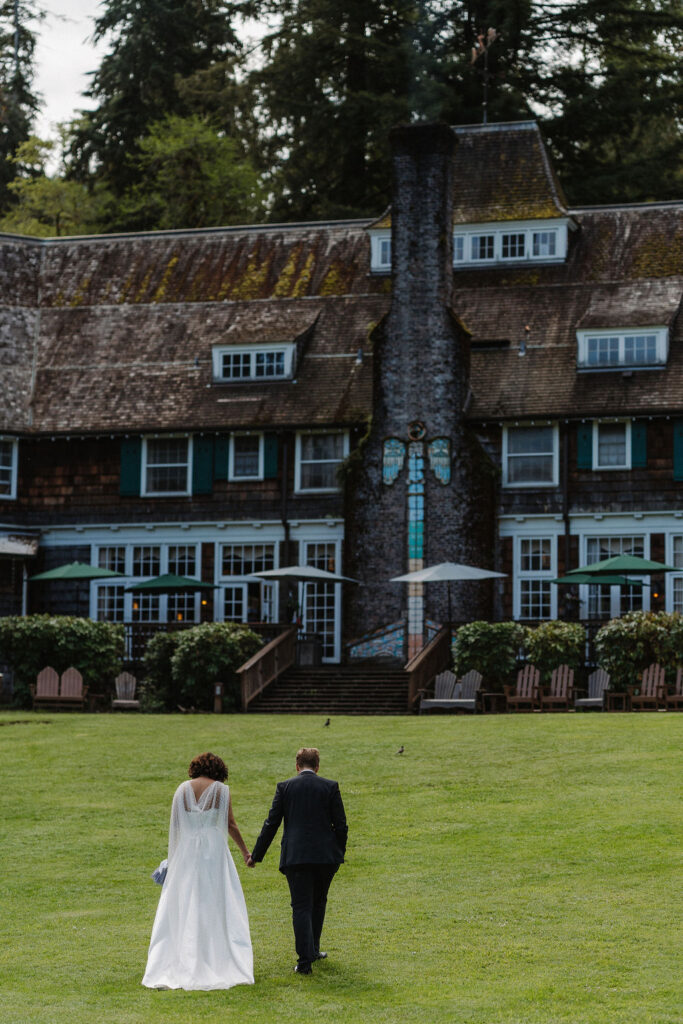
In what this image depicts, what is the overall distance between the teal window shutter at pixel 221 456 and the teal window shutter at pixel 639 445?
355 inches

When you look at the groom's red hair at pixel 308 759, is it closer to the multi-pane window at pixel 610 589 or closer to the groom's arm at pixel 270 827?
the groom's arm at pixel 270 827

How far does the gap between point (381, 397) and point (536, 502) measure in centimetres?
404

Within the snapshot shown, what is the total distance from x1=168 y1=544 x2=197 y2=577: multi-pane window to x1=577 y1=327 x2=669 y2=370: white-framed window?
9509mm

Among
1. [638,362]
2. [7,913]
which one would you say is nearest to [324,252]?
[638,362]

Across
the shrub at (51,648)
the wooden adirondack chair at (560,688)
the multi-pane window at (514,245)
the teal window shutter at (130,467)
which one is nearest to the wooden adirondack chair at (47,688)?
the shrub at (51,648)

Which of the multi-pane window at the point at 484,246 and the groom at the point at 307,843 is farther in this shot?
the multi-pane window at the point at 484,246

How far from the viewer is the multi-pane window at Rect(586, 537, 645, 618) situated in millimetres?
34156

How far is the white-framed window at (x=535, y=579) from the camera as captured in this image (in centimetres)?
3475

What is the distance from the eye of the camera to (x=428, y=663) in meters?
31.4

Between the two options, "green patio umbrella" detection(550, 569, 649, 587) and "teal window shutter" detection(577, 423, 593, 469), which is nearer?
"green patio umbrella" detection(550, 569, 649, 587)

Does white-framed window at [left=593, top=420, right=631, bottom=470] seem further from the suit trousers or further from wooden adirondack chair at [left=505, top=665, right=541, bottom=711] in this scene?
the suit trousers

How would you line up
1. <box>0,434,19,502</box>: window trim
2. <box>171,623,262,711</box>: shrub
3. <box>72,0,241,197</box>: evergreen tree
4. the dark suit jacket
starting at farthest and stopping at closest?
1. <box>72,0,241,197</box>: evergreen tree
2. <box>0,434,19,502</box>: window trim
3. <box>171,623,262,711</box>: shrub
4. the dark suit jacket

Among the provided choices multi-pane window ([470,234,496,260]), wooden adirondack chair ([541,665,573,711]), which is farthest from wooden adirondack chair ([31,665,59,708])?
multi-pane window ([470,234,496,260])

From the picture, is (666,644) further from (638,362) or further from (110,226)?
(110,226)
